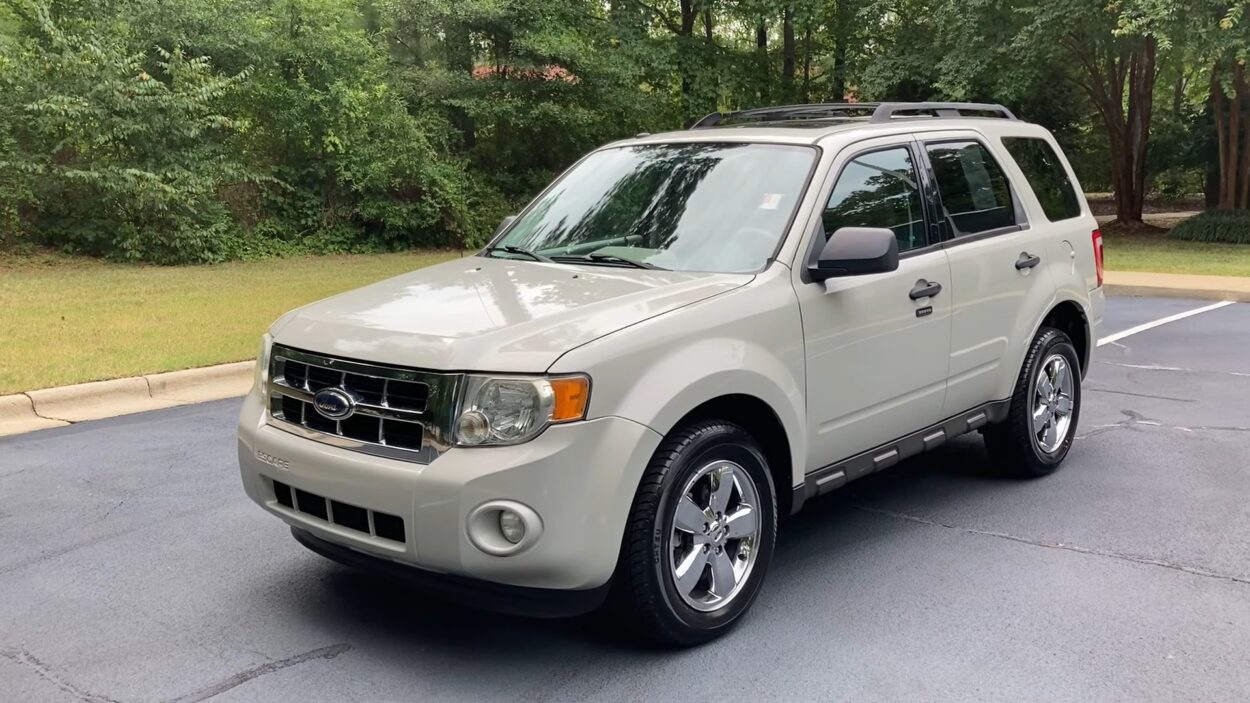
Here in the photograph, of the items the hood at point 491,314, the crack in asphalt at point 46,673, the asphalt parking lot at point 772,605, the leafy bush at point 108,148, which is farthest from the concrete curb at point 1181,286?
the leafy bush at point 108,148

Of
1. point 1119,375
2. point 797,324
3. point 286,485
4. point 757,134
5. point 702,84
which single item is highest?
point 702,84

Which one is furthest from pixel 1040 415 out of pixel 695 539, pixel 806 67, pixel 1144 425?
pixel 806 67

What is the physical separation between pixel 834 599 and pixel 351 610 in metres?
1.86

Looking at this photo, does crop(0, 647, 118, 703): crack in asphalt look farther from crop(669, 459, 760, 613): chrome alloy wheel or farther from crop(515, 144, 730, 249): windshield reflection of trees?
crop(515, 144, 730, 249): windshield reflection of trees

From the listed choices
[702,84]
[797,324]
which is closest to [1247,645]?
[797,324]

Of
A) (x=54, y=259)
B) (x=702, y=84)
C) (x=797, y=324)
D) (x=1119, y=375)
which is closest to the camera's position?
(x=797, y=324)

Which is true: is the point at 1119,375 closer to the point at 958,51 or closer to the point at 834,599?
the point at 834,599

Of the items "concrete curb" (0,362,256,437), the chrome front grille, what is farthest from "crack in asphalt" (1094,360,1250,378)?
the chrome front grille

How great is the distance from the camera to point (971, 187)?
5191 mm

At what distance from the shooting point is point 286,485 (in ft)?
12.1

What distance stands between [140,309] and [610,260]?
30.3 ft

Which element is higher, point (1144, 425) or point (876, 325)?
point (876, 325)

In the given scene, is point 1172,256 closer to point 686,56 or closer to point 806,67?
point 686,56

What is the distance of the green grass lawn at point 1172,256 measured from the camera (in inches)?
639
